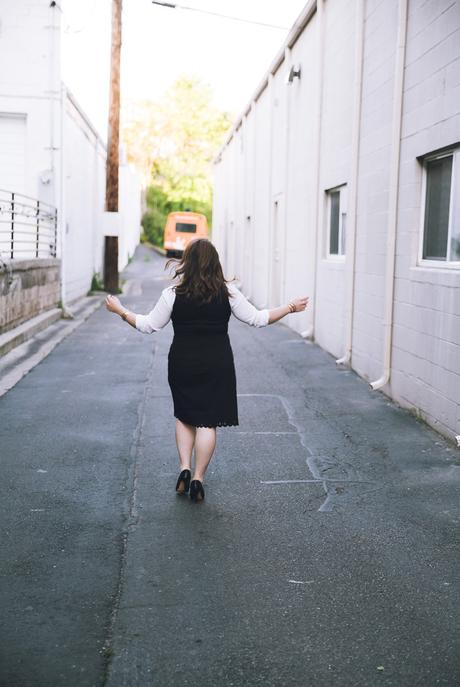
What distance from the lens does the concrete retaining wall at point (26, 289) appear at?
12.1m

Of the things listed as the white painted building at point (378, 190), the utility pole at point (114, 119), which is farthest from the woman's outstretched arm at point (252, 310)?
the utility pole at point (114, 119)

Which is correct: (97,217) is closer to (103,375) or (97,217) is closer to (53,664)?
(103,375)

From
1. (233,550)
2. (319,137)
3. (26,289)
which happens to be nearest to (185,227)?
(26,289)

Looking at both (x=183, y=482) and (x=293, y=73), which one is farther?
(x=293, y=73)

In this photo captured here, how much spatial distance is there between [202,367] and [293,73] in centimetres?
1161

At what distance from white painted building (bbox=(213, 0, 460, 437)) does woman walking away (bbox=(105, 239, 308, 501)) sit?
A: 7.96ft

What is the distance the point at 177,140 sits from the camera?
56500 mm

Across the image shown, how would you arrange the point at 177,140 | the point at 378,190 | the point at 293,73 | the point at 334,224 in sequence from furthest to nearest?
the point at 177,140 < the point at 293,73 < the point at 334,224 < the point at 378,190

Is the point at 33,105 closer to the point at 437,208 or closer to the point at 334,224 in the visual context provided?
the point at 334,224

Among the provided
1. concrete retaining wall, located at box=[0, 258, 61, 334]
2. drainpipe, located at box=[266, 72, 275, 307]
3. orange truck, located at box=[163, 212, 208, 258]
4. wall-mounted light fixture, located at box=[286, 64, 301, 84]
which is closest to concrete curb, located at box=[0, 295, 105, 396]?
concrete retaining wall, located at box=[0, 258, 61, 334]

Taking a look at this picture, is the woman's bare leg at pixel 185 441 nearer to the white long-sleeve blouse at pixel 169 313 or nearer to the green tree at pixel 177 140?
A: the white long-sleeve blouse at pixel 169 313

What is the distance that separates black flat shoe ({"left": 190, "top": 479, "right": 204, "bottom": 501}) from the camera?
5.43 m

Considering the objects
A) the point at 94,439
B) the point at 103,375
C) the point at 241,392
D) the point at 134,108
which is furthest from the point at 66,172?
the point at 134,108

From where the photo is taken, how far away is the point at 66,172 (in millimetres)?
18656
